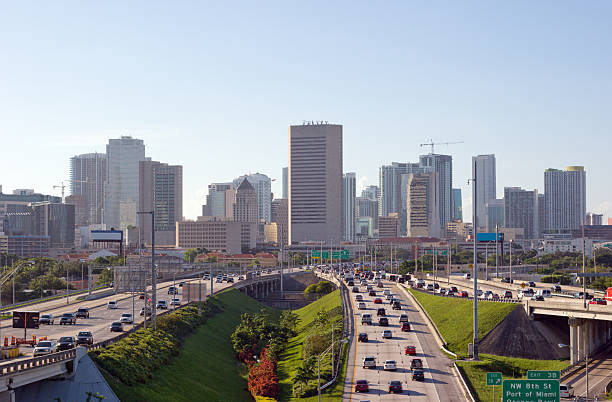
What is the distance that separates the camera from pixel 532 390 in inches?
1858

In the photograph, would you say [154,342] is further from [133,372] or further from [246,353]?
[246,353]

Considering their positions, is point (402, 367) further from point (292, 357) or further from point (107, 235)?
point (107, 235)

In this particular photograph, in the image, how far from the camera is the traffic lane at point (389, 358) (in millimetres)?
63216

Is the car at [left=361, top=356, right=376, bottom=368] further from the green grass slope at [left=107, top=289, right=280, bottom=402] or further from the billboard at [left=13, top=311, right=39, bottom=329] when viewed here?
the billboard at [left=13, top=311, right=39, bottom=329]

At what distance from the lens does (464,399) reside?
2422 inches

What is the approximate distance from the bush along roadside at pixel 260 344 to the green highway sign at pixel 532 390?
99.6 ft

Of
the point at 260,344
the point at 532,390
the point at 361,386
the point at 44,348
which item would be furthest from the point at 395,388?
the point at 260,344

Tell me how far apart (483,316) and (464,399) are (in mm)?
30882

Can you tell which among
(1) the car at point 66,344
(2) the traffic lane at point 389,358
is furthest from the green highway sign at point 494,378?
(1) the car at point 66,344

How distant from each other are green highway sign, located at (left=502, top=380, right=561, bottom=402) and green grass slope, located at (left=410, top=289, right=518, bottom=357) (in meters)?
30.7

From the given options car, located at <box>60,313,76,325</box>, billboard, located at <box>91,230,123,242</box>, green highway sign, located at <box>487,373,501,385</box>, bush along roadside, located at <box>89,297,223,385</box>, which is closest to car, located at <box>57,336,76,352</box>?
bush along roadside, located at <box>89,297,223,385</box>

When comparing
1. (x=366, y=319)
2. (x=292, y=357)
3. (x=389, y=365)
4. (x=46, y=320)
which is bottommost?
(x=292, y=357)

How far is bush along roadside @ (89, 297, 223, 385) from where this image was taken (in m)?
60.6

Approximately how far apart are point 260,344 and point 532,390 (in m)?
59.4
